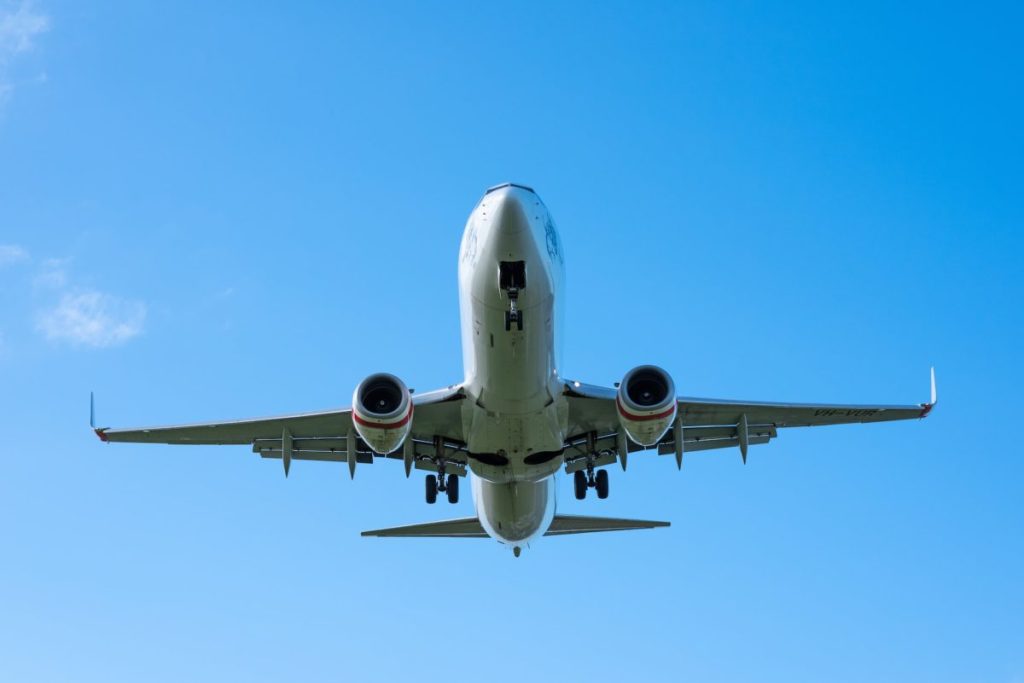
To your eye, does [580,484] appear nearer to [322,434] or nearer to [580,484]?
[580,484]

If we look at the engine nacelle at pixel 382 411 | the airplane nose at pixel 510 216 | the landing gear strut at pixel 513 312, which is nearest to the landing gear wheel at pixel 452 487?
the engine nacelle at pixel 382 411

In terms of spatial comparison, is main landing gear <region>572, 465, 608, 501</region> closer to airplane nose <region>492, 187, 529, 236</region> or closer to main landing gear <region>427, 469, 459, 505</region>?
main landing gear <region>427, 469, 459, 505</region>

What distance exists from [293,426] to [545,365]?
666 centimetres

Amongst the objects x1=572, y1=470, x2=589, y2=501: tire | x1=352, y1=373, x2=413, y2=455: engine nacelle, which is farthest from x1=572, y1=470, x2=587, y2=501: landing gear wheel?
x1=352, y1=373, x2=413, y2=455: engine nacelle

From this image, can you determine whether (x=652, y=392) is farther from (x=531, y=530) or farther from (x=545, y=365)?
(x=531, y=530)

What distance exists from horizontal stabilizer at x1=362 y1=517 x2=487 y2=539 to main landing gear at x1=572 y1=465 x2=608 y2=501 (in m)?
2.74

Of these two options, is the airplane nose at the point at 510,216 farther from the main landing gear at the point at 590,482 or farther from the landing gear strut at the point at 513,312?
the main landing gear at the point at 590,482

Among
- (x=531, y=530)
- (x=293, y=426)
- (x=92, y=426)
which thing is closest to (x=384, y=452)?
(x=293, y=426)

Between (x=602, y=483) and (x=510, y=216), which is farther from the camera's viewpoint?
(x=602, y=483)

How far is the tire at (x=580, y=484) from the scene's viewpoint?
27.5 metres

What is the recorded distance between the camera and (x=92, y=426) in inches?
1006

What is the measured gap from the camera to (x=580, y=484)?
27.5 metres

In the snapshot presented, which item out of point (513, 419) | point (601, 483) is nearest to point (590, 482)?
point (601, 483)

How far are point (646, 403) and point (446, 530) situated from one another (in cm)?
881
